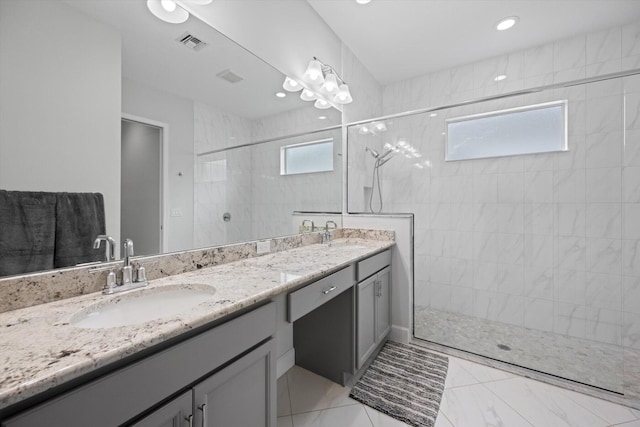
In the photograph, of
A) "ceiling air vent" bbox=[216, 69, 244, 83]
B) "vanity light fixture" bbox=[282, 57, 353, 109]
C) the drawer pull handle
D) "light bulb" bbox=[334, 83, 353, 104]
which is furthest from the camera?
"light bulb" bbox=[334, 83, 353, 104]

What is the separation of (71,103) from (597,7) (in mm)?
3524

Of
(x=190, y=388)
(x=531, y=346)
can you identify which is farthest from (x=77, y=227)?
(x=531, y=346)

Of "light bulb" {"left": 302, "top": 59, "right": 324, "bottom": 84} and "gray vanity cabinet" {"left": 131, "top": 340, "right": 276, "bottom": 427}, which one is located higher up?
"light bulb" {"left": 302, "top": 59, "right": 324, "bottom": 84}

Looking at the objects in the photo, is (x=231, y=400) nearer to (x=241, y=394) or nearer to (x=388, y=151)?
(x=241, y=394)

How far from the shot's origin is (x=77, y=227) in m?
0.94

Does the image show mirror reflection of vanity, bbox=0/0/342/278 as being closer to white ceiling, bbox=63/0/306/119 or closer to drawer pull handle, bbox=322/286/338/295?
white ceiling, bbox=63/0/306/119

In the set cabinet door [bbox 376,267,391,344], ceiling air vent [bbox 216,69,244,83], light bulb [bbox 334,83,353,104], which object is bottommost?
cabinet door [bbox 376,267,391,344]

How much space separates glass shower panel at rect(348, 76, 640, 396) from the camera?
2031 millimetres

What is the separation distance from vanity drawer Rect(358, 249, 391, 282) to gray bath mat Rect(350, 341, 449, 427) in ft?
2.24

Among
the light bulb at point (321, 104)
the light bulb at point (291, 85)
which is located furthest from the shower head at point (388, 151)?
the light bulb at point (291, 85)

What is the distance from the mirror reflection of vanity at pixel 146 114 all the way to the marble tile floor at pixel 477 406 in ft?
3.39

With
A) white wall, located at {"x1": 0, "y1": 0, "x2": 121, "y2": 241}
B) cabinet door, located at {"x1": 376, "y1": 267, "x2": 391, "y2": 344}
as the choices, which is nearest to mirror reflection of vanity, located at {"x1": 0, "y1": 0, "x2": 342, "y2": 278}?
white wall, located at {"x1": 0, "y1": 0, "x2": 121, "y2": 241}

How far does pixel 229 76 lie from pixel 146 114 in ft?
1.90

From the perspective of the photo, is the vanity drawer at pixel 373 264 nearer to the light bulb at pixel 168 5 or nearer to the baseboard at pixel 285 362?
the baseboard at pixel 285 362
